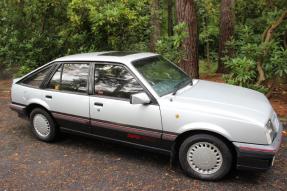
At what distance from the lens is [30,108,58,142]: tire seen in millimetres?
6109

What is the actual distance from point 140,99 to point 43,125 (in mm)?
2355

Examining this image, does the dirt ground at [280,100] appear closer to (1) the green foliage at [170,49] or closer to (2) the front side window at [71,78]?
(1) the green foliage at [170,49]

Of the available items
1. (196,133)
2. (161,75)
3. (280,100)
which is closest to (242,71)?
(280,100)

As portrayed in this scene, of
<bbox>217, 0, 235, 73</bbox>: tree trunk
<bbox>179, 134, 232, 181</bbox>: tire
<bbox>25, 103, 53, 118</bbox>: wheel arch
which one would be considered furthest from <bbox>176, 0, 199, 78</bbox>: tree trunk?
<bbox>179, 134, 232, 181</bbox>: tire

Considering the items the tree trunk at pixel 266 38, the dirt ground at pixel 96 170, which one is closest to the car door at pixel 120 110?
the dirt ground at pixel 96 170

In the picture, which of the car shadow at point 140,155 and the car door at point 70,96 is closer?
the car shadow at point 140,155

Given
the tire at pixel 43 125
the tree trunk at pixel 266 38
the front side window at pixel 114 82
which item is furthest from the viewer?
the tree trunk at pixel 266 38

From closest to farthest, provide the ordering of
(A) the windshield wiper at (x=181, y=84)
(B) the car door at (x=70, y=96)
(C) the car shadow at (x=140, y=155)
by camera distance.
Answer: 1. (C) the car shadow at (x=140, y=155)
2. (A) the windshield wiper at (x=181, y=84)
3. (B) the car door at (x=70, y=96)

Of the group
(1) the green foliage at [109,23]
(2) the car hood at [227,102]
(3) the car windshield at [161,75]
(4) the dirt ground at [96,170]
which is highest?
(1) the green foliage at [109,23]

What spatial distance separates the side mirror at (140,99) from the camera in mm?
4758

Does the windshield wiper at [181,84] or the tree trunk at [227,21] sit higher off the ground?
the tree trunk at [227,21]

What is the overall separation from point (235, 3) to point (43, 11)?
640 cm

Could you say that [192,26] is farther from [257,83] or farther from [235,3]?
[235,3]

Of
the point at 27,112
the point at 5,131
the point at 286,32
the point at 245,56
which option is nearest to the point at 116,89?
the point at 27,112
